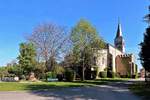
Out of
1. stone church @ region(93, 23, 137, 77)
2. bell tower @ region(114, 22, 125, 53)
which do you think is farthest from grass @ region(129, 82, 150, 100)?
bell tower @ region(114, 22, 125, 53)

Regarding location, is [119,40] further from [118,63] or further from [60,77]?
[60,77]

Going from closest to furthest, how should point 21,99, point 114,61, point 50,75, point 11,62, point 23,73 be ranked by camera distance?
point 21,99 < point 50,75 < point 23,73 < point 11,62 < point 114,61

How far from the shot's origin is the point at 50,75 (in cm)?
5731

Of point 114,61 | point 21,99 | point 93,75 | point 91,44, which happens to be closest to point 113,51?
point 114,61

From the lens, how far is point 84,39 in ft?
196

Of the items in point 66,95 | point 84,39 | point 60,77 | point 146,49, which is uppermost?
point 84,39

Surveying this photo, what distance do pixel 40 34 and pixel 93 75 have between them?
16.0m

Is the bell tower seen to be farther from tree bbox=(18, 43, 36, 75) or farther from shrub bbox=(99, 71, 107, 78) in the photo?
tree bbox=(18, 43, 36, 75)

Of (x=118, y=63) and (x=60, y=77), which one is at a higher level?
(x=118, y=63)

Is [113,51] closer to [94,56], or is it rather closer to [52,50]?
[94,56]

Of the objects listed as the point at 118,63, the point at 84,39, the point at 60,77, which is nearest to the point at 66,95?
the point at 60,77

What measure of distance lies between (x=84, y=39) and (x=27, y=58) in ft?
33.9

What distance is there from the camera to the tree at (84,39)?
5975cm

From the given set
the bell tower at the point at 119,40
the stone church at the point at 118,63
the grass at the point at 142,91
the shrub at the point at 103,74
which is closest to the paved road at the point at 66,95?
the grass at the point at 142,91
